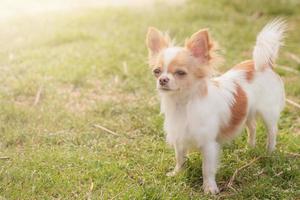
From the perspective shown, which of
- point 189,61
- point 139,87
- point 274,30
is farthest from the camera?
point 139,87

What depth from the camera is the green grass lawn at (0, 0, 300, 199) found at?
4160 mm

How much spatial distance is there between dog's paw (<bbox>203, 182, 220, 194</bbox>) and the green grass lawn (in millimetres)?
55

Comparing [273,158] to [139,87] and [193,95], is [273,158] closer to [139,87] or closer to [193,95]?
[193,95]

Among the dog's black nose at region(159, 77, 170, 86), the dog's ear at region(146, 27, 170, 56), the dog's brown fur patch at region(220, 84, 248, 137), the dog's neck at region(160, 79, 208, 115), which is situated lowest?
the dog's brown fur patch at region(220, 84, 248, 137)

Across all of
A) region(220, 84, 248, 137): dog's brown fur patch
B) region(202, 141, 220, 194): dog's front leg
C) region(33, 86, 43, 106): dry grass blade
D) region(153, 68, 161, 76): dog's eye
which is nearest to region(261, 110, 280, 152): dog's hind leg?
region(220, 84, 248, 137): dog's brown fur patch

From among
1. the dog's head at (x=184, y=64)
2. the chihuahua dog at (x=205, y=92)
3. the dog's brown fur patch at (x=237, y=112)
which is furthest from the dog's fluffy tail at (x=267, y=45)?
the dog's head at (x=184, y=64)

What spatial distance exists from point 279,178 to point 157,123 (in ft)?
4.87

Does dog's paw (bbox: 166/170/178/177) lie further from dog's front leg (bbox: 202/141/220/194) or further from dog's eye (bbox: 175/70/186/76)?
dog's eye (bbox: 175/70/186/76)

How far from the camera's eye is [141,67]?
704 cm

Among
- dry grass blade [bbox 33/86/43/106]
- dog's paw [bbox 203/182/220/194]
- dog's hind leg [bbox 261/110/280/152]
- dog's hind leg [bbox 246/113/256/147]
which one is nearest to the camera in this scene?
dog's paw [bbox 203/182/220/194]

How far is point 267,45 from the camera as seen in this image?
178 inches

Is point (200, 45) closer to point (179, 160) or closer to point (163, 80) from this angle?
point (163, 80)

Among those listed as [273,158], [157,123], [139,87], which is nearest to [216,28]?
[139,87]

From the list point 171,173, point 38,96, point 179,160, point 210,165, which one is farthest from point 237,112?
point 38,96
